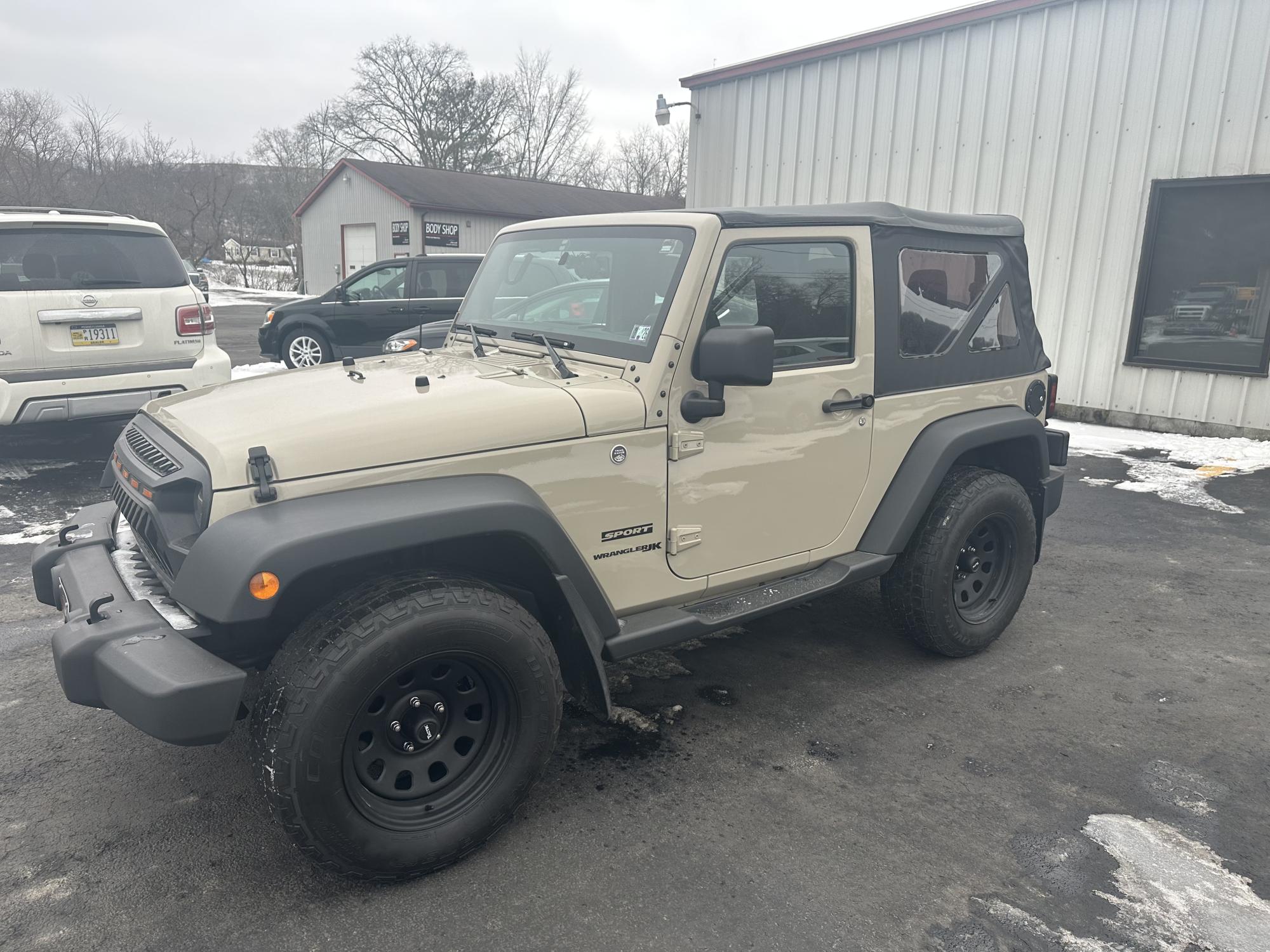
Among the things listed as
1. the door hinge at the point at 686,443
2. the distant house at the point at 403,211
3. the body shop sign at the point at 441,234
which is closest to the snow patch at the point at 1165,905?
the door hinge at the point at 686,443

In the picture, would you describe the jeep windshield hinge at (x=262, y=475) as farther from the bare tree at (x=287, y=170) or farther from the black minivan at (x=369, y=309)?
the bare tree at (x=287, y=170)

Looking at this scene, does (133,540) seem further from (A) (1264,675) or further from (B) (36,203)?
(B) (36,203)

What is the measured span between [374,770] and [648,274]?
→ 185 centimetres

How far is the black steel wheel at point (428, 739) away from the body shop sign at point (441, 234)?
24.4 meters

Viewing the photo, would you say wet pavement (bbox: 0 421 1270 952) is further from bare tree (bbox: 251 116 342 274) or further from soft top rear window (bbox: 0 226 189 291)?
bare tree (bbox: 251 116 342 274)

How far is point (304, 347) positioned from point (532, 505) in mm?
10918

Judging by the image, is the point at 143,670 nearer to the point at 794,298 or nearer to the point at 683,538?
the point at 683,538

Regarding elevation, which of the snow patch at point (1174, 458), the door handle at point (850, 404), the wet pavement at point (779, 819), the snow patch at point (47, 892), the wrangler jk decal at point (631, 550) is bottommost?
the snow patch at point (47, 892)

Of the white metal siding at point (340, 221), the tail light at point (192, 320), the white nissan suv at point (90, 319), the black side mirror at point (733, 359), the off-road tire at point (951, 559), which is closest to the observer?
the black side mirror at point (733, 359)

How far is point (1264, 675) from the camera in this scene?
3955 mm

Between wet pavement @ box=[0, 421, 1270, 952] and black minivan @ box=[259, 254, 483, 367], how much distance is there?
8.28 meters

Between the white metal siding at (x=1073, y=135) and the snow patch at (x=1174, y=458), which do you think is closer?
the snow patch at (x=1174, y=458)

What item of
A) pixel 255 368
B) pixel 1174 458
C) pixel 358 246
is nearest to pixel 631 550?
pixel 1174 458

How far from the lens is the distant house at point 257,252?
4056 cm
